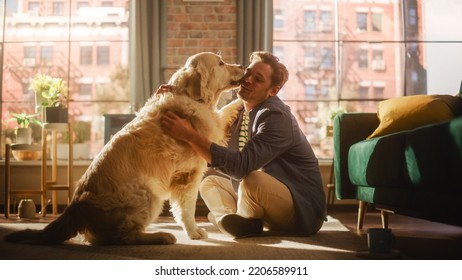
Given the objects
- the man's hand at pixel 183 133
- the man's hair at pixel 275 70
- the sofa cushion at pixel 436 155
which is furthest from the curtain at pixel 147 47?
the sofa cushion at pixel 436 155

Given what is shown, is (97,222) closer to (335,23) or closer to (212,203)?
(212,203)

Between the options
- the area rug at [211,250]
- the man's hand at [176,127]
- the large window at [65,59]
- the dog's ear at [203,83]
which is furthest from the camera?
the large window at [65,59]

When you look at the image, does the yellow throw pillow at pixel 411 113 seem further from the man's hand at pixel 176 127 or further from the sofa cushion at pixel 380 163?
the man's hand at pixel 176 127

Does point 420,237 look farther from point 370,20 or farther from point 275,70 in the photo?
point 370,20

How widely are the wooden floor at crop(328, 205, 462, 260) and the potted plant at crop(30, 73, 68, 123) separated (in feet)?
7.91

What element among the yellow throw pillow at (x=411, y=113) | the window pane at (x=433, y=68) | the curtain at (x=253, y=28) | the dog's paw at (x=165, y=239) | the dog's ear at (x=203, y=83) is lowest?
the dog's paw at (x=165, y=239)

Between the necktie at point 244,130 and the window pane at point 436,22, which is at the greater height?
the window pane at point 436,22

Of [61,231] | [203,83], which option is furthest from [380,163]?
[61,231]

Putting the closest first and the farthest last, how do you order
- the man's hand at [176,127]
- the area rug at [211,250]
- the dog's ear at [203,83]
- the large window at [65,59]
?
the area rug at [211,250] < the man's hand at [176,127] < the dog's ear at [203,83] < the large window at [65,59]

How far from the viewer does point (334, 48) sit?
16.5 ft

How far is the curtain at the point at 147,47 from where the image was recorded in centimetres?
475

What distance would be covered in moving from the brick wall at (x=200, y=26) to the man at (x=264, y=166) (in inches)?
86.5

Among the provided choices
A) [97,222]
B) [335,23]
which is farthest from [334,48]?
[97,222]

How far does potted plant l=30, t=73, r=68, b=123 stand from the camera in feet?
13.9
